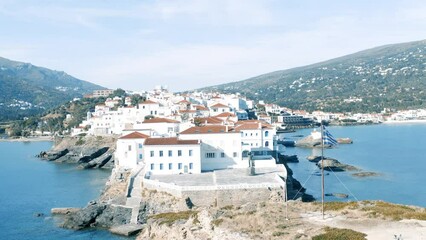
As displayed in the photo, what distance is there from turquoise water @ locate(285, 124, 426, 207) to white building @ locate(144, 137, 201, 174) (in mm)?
10200

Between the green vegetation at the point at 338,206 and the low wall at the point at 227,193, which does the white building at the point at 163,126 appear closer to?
the low wall at the point at 227,193

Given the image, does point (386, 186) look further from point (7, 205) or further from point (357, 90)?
point (357, 90)

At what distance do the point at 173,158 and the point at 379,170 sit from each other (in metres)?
26.4

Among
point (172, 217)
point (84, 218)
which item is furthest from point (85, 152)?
point (172, 217)

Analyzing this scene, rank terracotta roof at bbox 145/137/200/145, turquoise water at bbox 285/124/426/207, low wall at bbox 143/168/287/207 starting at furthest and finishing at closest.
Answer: turquoise water at bbox 285/124/426/207
terracotta roof at bbox 145/137/200/145
low wall at bbox 143/168/287/207

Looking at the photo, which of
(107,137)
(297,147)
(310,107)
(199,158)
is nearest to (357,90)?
(310,107)

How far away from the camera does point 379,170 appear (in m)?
53.0

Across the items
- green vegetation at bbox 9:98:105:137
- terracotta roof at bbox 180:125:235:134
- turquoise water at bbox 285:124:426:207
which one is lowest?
turquoise water at bbox 285:124:426:207

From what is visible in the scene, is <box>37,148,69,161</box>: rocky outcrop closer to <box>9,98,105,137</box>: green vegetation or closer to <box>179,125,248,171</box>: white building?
<box>9,98,105,137</box>: green vegetation

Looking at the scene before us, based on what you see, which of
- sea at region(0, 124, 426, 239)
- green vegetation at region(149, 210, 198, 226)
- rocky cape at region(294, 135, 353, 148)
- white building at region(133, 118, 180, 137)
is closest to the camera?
green vegetation at region(149, 210, 198, 226)

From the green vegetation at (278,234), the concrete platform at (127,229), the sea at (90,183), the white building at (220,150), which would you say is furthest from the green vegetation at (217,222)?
the white building at (220,150)

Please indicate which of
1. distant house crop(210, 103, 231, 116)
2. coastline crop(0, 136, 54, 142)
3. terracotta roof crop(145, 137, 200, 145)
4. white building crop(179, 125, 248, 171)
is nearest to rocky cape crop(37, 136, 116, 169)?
distant house crop(210, 103, 231, 116)

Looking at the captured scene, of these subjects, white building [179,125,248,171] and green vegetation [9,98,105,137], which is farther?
green vegetation [9,98,105,137]

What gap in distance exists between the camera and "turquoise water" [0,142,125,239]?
103 ft
